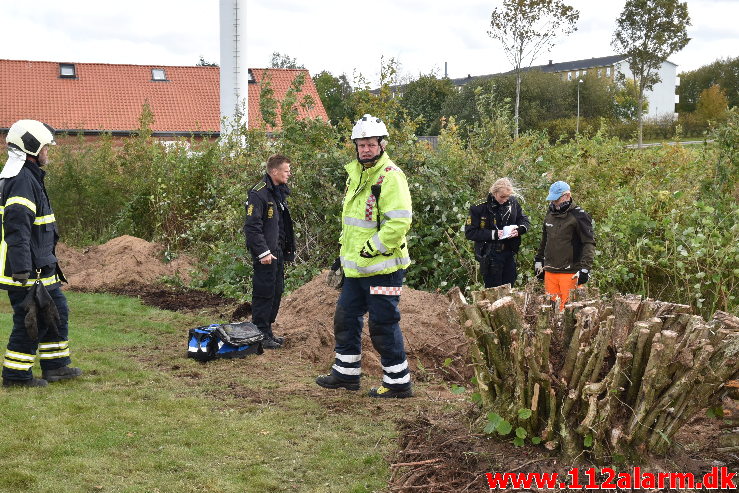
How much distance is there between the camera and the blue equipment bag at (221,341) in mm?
7797

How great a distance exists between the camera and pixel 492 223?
28.6 ft

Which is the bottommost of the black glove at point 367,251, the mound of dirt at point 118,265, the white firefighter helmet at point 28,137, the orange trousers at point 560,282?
the mound of dirt at point 118,265

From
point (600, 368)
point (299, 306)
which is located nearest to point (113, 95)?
point (299, 306)

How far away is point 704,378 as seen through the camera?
3908 millimetres

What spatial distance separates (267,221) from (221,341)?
4.71 ft

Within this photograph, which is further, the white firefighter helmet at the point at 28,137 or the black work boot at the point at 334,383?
the black work boot at the point at 334,383

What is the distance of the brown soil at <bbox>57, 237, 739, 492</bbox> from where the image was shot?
427 cm

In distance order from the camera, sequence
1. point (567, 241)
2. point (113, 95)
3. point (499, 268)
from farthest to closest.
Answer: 1. point (113, 95)
2. point (499, 268)
3. point (567, 241)

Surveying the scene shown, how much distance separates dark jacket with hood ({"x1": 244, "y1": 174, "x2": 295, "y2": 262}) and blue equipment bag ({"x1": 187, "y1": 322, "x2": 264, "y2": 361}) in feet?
2.76

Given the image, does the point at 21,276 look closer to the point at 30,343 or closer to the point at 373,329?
the point at 30,343

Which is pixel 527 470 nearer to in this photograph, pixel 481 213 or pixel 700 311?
pixel 481 213

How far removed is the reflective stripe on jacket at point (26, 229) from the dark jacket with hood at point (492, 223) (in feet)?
15.2

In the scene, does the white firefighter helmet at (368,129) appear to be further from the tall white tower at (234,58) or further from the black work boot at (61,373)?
the tall white tower at (234,58)

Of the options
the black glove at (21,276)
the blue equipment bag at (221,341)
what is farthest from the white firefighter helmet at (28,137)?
the blue equipment bag at (221,341)
